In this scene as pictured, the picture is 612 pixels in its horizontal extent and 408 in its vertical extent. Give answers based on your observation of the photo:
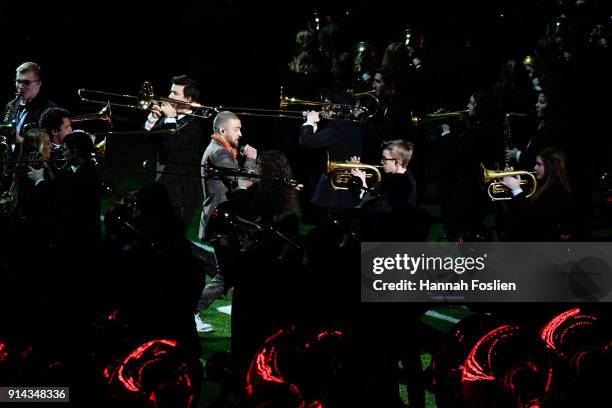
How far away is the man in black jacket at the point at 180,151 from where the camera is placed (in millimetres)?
9508

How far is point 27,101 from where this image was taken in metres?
10.9

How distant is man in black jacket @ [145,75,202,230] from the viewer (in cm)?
951

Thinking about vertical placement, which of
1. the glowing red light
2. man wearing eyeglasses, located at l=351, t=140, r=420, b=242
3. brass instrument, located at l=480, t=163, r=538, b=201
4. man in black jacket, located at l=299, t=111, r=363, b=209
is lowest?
the glowing red light

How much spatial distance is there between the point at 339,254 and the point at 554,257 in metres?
2.18

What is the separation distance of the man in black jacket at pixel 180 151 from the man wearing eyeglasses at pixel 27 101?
5.35 ft

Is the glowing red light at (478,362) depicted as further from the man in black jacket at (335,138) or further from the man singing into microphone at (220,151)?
the man in black jacket at (335,138)

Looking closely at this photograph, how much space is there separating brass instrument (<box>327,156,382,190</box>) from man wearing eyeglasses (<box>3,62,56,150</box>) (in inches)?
126

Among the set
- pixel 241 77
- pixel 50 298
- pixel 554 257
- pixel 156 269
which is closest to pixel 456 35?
pixel 241 77

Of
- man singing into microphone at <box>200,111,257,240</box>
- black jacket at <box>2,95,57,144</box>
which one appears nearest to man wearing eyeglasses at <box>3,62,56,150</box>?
black jacket at <box>2,95,57,144</box>

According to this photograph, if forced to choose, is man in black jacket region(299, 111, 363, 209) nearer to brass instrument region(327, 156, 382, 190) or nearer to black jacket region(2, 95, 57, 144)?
brass instrument region(327, 156, 382, 190)

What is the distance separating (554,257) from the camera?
7.80 m

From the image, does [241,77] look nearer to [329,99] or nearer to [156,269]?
[329,99]

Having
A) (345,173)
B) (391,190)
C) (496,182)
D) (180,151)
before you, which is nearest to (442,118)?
(496,182)

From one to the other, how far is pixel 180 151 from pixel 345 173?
5.06ft
